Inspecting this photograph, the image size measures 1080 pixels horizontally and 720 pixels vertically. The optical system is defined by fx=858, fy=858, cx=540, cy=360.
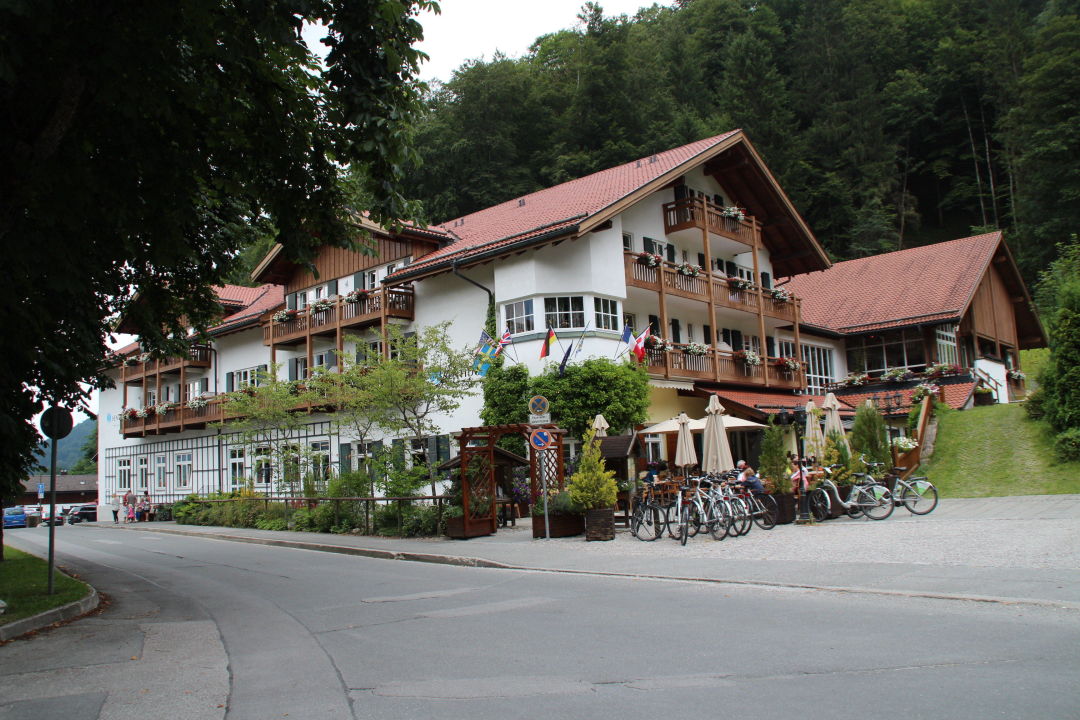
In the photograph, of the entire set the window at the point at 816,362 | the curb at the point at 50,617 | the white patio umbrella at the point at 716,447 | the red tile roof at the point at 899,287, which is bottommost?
the curb at the point at 50,617

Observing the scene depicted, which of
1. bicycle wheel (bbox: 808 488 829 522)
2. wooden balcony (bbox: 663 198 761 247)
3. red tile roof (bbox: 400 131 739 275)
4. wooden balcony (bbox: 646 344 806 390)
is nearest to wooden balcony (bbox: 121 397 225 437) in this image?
red tile roof (bbox: 400 131 739 275)

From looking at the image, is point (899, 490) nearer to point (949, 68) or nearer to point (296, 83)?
point (296, 83)

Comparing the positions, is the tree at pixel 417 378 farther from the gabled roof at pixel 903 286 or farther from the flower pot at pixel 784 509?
the gabled roof at pixel 903 286

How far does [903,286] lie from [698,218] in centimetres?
1477

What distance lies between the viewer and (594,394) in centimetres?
2370

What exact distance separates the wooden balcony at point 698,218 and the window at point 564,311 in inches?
245

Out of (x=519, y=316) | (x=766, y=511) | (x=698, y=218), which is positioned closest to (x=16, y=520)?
(x=519, y=316)

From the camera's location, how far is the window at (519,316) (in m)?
25.2

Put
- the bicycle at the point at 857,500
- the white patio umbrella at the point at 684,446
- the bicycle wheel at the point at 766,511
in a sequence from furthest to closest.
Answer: the white patio umbrella at the point at 684,446, the bicycle at the point at 857,500, the bicycle wheel at the point at 766,511

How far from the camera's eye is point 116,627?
970 centimetres

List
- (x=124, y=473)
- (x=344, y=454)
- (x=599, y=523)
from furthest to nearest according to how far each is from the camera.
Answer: (x=124, y=473)
(x=344, y=454)
(x=599, y=523)

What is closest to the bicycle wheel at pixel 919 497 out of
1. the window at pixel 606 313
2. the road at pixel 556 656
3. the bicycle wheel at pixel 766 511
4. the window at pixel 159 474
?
the bicycle wheel at pixel 766 511

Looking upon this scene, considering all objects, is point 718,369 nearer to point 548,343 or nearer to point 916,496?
point 548,343

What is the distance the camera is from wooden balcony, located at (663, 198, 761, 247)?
95.9 ft
